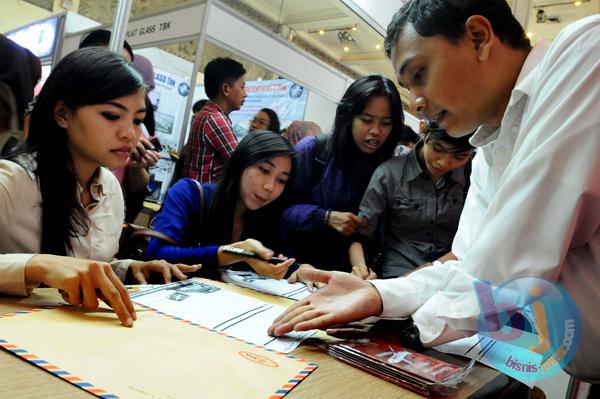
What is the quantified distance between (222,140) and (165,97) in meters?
0.95

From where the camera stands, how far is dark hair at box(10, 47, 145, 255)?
1089 millimetres

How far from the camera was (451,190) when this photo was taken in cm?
180

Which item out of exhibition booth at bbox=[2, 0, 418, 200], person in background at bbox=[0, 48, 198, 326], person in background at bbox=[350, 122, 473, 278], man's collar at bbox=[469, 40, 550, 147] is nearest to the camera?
man's collar at bbox=[469, 40, 550, 147]

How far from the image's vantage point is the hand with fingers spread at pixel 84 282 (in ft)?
2.27

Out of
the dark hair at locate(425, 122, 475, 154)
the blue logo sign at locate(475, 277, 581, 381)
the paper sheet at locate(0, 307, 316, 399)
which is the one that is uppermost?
the dark hair at locate(425, 122, 475, 154)

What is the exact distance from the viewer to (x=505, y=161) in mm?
1045

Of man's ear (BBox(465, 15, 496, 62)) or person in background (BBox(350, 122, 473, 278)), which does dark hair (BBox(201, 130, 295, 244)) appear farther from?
man's ear (BBox(465, 15, 496, 62))

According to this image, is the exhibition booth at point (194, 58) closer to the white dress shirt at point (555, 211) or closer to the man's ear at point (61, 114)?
the man's ear at point (61, 114)

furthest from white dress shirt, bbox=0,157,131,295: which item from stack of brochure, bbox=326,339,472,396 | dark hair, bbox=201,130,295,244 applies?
stack of brochure, bbox=326,339,472,396

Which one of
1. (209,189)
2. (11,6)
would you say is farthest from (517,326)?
(11,6)

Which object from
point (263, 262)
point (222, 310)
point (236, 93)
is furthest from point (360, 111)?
point (222, 310)

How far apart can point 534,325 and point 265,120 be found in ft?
10.3

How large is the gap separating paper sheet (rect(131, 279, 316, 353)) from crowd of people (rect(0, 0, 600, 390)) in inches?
1.6

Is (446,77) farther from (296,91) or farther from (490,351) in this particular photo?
(296,91)
